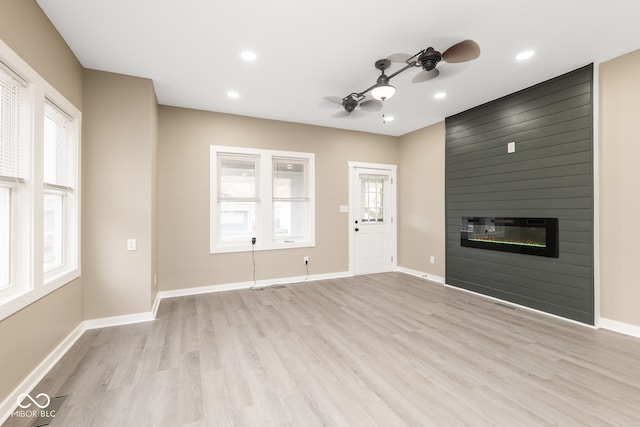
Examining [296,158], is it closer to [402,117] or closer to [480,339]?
[402,117]

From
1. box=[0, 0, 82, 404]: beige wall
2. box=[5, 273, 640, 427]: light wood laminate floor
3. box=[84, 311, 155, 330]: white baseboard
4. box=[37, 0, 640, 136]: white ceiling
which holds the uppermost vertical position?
box=[37, 0, 640, 136]: white ceiling

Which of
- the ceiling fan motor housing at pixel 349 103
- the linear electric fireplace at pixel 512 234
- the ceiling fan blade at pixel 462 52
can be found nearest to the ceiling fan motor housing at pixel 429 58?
the ceiling fan blade at pixel 462 52

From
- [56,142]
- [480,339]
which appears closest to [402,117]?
[480,339]

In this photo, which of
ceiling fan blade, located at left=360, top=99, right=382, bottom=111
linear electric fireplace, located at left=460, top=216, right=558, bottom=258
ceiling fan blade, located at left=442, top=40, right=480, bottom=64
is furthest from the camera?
linear electric fireplace, located at left=460, top=216, right=558, bottom=258

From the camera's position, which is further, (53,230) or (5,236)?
(53,230)

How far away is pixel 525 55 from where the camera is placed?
9.75 feet

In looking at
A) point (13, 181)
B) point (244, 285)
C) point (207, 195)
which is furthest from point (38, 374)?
point (207, 195)

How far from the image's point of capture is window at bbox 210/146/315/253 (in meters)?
4.70

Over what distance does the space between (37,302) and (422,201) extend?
553cm

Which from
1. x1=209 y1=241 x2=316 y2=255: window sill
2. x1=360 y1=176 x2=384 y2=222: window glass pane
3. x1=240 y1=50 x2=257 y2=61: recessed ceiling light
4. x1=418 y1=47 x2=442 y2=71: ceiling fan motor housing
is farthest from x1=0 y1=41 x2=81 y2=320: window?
x1=360 y1=176 x2=384 y2=222: window glass pane

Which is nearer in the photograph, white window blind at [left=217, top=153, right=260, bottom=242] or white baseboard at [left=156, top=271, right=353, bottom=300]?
white baseboard at [left=156, top=271, right=353, bottom=300]

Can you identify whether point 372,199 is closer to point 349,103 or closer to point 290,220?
point 290,220

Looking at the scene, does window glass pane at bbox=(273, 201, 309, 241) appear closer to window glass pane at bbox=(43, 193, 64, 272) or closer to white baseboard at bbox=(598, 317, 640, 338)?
window glass pane at bbox=(43, 193, 64, 272)

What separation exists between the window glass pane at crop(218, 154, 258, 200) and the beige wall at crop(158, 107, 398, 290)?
9.6 inches
